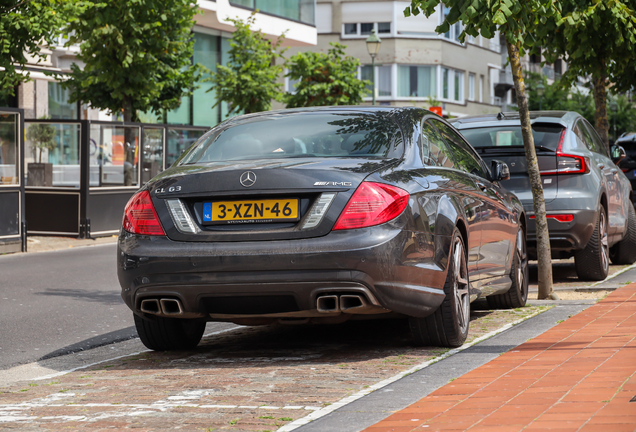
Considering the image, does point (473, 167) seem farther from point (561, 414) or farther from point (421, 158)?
point (561, 414)

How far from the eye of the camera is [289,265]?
213 inches

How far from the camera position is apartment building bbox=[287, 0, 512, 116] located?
183 ft

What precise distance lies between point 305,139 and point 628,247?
22.8 feet

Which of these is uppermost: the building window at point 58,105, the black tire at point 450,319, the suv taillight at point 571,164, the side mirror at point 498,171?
the building window at point 58,105

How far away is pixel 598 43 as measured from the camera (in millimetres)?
13836

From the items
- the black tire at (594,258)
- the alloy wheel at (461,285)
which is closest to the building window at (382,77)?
the black tire at (594,258)

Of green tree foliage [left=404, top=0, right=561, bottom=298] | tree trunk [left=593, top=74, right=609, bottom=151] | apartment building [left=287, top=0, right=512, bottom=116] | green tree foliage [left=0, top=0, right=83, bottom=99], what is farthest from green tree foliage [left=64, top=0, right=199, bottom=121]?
apartment building [left=287, top=0, right=512, bottom=116]

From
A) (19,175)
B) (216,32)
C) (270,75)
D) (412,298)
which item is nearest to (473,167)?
(412,298)

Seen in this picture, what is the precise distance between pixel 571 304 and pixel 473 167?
158cm

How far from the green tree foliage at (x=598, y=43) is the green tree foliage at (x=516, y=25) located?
2.28 metres

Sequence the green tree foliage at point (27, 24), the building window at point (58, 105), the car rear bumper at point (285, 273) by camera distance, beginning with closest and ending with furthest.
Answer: the car rear bumper at point (285, 273) < the green tree foliage at point (27, 24) < the building window at point (58, 105)

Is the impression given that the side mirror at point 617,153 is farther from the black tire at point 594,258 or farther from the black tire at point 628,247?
the black tire at point 594,258

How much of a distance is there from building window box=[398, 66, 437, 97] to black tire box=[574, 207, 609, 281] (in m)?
46.4

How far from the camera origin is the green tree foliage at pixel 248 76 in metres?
29.7
